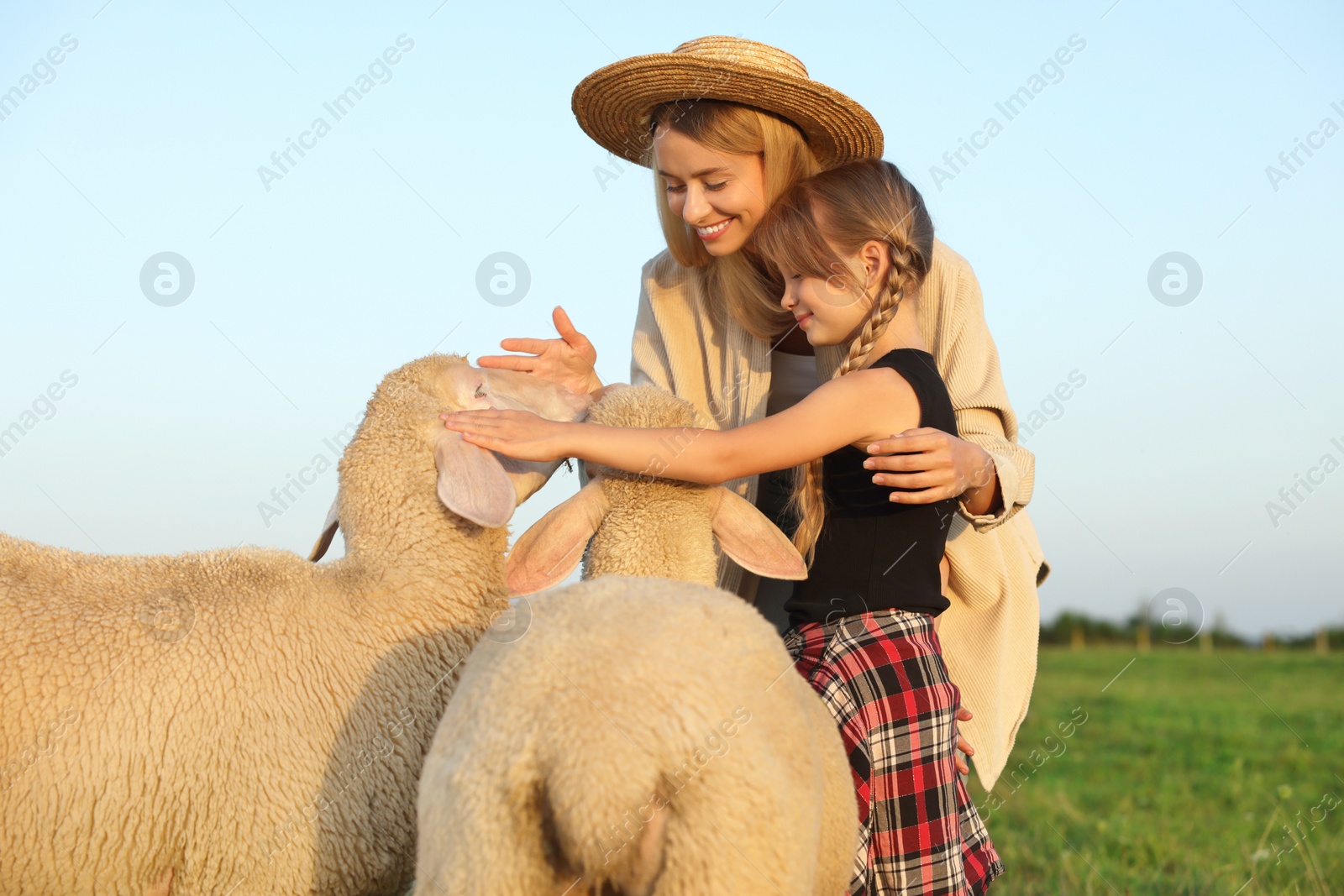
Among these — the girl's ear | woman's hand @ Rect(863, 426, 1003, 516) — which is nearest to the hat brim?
the girl's ear

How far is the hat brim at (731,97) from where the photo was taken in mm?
3916

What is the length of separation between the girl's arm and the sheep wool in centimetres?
105

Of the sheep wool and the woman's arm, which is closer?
the sheep wool

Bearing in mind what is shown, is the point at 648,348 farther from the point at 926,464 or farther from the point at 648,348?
the point at 926,464

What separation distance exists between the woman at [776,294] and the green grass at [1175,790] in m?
0.57

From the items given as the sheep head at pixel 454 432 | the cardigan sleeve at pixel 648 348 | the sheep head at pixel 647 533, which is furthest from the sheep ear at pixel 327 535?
the cardigan sleeve at pixel 648 348

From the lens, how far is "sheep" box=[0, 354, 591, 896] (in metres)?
2.80

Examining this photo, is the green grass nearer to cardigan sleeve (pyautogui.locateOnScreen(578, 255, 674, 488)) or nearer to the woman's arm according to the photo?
the woman's arm

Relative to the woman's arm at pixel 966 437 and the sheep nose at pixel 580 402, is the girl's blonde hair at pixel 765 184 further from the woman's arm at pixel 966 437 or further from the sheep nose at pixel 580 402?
the sheep nose at pixel 580 402

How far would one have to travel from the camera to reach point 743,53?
400 centimetres

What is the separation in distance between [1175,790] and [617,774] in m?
8.50

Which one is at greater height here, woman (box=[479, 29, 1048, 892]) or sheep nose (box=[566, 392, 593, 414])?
woman (box=[479, 29, 1048, 892])

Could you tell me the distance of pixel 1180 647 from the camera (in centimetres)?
2970

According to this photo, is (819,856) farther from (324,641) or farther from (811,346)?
(811,346)
